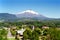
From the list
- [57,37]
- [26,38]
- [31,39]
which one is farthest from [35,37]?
[57,37]

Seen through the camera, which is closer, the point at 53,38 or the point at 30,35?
the point at 53,38

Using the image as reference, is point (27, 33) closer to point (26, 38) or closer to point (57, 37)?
point (26, 38)

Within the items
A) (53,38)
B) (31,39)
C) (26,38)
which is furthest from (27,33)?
(53,38)

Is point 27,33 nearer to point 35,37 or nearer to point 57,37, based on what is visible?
point 35,37

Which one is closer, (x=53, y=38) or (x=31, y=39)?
(x=53, y=38)

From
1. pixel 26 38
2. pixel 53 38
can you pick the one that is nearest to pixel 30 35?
pixel 26 38

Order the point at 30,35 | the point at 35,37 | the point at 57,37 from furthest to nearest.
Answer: the point at 30,35 < the point at 35,37 < the point at 57,37

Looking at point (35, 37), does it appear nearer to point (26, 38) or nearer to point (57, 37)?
point (26, 38)

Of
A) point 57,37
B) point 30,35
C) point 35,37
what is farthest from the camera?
point 30,35
